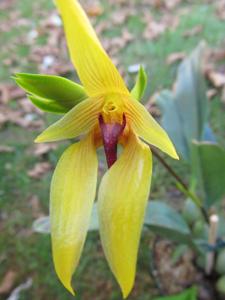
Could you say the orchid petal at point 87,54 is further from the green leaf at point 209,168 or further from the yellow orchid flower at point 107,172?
the green leaf at point 209,168

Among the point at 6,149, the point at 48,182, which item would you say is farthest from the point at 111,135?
the point at 6,149

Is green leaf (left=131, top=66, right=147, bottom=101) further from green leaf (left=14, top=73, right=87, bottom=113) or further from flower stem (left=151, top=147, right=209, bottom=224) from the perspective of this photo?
flower stem (left=151, top=147, right=209, bottom=224)

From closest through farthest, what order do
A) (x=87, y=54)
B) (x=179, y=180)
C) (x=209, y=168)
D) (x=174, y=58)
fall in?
(x=87, y=54) → (x=179, y=180) → (x=209, y=168) → (x=174, y=58)

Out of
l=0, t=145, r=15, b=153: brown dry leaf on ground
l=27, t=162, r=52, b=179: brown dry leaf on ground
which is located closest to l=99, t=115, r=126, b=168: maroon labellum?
l=27, t=162, r=52, b=179: brown dry leaf on ground

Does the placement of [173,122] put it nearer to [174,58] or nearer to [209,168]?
[209,168]

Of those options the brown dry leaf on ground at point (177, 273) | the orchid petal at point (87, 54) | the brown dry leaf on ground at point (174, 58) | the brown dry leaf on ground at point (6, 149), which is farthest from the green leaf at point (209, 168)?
the brown dry leaf on ground at point (174, 58)

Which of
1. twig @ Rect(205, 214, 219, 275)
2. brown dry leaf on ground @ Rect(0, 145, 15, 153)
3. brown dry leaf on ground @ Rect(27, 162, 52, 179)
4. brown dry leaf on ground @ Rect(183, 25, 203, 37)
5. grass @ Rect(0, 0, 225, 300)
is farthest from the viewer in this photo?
brown dry leaf on ground @ Rect(183, 25, 203, 37)

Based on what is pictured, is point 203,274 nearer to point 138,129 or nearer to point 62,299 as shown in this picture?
point 62,299
